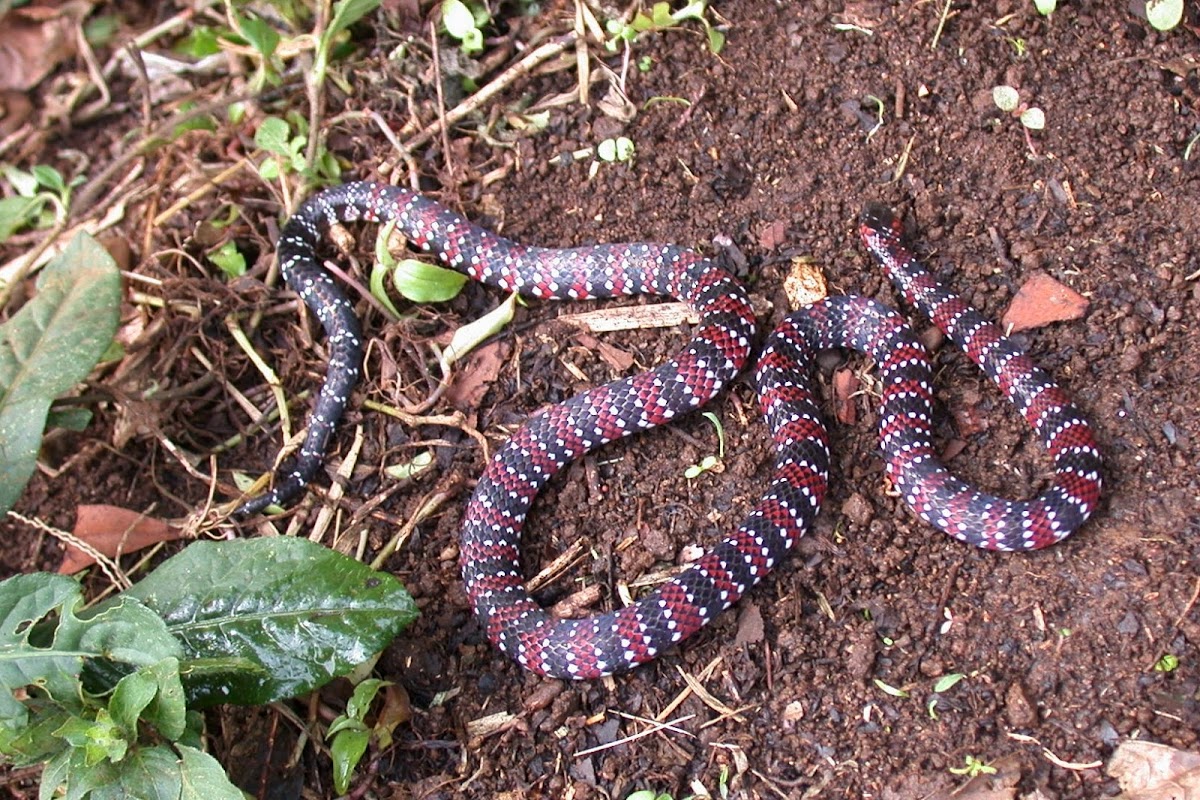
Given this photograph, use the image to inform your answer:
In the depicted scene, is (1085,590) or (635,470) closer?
(1085,590)

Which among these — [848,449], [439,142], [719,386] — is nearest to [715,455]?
[719,386]

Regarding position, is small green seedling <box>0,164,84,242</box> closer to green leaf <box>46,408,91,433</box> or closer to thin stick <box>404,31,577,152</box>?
green leaf <box>46,408,91,433</box>

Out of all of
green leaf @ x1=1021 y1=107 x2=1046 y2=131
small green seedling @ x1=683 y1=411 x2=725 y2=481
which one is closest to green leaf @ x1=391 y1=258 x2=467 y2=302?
small green seedling @ x1=683 y1=411 x2=725 y2=481

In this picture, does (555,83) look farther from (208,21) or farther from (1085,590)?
(1085,590)

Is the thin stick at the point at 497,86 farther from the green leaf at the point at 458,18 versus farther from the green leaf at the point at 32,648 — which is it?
the green leaf at the point at 32,648

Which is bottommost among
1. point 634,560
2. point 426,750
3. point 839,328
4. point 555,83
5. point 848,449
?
point 426,750

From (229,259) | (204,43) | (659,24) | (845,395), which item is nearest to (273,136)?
(229,259)

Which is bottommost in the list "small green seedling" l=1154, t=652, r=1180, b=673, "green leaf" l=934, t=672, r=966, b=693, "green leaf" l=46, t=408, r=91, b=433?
"green leaf" l=46, t=408, r=91, b=433
